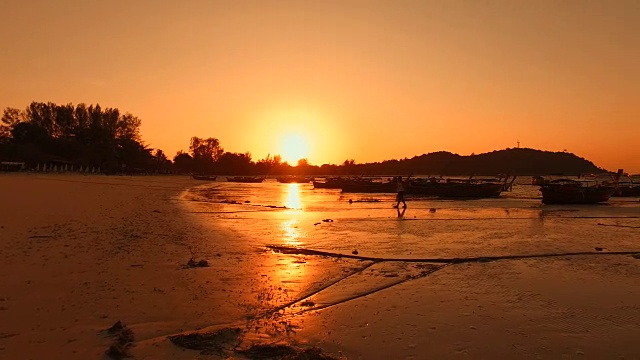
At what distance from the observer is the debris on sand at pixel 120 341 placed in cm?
454

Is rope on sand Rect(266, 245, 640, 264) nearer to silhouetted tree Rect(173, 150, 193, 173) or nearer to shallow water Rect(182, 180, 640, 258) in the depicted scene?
shallow water Rect(182, 180, 640, 258)

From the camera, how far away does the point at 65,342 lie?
4809 millimetres

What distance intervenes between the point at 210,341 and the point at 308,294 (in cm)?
255

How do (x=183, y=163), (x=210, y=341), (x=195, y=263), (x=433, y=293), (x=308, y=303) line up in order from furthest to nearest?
(x=183, y=163), (x=195, y=263), (x=433, y=293), (x=308, y=303), (x=210, y=341)

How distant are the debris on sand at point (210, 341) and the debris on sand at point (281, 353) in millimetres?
227

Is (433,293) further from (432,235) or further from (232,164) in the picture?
(232,164)

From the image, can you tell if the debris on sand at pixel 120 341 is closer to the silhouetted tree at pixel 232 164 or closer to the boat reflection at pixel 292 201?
the boat reflection at pixel 292 201

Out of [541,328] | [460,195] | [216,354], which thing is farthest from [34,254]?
[460,195]

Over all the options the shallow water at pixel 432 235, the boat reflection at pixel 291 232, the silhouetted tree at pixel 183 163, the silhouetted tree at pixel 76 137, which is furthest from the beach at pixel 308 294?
the silhouetted tree at pixel 183 163

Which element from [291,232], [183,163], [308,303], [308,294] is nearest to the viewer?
[308,303]

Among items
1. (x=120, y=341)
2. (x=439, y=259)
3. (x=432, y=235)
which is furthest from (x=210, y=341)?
(x=432, y=235)

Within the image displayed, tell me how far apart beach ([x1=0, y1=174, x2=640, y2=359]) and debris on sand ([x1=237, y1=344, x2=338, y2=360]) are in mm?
57

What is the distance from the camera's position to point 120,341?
4.84 meters

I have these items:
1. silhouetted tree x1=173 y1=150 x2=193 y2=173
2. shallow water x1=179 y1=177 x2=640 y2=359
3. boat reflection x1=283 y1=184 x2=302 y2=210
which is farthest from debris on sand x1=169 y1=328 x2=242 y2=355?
silhouetted tree x1=173 y1=150 x2=193 y2=173
